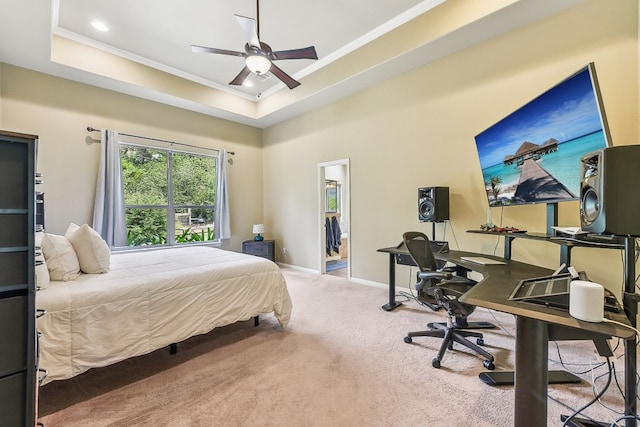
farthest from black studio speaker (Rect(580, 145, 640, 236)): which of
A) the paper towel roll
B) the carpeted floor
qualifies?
the carpeted floor

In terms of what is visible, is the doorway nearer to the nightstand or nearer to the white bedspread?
the nightstand

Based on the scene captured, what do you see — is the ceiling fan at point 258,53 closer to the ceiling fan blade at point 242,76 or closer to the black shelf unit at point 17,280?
the ceiling fan blade at point 242,76

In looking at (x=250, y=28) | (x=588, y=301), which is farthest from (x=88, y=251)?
(x=588, y=301)

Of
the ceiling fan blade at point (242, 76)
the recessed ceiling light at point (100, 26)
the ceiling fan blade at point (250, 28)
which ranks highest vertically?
the recessed ceiling light at point (100, 26)

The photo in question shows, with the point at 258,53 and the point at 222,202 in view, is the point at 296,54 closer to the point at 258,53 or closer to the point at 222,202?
the point at 258,53

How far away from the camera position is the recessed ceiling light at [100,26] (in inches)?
126

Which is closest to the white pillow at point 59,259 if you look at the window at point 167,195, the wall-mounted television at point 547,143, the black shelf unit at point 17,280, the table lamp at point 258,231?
the black shelf unit at point 17,280

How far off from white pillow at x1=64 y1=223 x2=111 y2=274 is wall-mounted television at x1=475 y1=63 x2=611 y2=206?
3.55 meters

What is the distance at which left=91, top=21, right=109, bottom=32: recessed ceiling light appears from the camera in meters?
3.20

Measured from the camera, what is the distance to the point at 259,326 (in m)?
2.76

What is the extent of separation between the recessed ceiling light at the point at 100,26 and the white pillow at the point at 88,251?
2682 millimetres

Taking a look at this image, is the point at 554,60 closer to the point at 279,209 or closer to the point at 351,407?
the point at 351,407

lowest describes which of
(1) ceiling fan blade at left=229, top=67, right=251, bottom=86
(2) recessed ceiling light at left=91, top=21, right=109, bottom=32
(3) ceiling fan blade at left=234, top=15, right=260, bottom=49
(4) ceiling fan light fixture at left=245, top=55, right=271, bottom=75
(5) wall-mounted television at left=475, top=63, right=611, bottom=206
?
(5) wall-mounted television at left=475, top=63, right=611, bottom=206

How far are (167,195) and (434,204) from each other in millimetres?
4360
